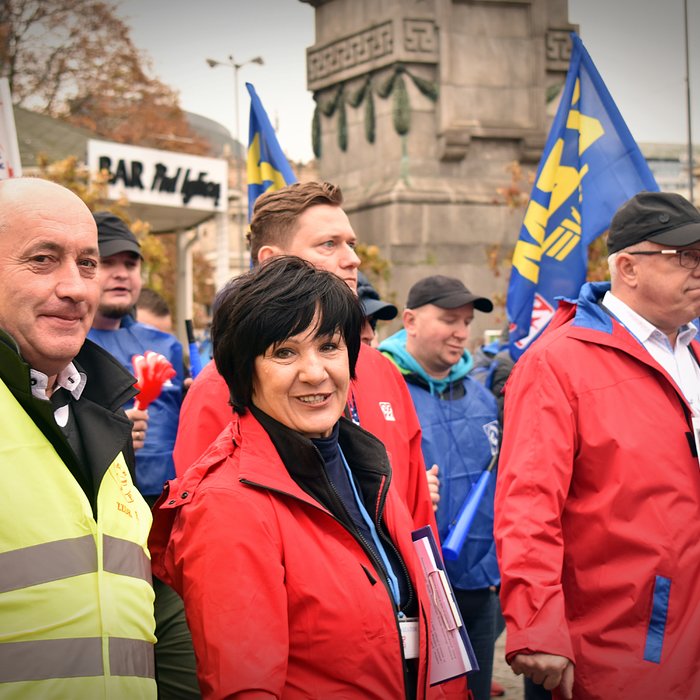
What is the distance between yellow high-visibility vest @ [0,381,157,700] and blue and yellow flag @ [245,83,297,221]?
367 centimetres

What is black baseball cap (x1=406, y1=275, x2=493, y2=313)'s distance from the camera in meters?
5.07

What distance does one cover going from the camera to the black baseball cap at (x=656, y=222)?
3615mm

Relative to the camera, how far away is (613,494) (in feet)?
10.8

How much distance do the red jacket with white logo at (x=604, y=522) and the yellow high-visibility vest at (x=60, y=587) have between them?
4.51 feet

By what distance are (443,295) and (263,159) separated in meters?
1.46

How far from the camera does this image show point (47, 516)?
2.13 metres

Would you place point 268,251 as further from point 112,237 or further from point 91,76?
point 91,76

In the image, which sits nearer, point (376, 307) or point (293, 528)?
point (293, 528)

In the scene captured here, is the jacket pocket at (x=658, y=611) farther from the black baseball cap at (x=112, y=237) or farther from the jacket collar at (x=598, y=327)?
the black baseball cap at (x=112, y=237)

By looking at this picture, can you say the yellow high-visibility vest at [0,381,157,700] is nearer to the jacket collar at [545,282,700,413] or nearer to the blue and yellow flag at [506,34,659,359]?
the jacket collar at [545,282,700,413]

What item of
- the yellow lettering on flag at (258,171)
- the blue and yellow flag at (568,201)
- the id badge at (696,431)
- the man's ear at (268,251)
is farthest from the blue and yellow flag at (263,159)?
the id badge at (696,431)

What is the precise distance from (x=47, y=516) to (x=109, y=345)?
274 centimetres

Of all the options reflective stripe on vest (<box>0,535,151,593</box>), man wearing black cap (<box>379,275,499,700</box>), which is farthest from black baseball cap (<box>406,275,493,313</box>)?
reflective stripe on vest (<box>0,535,151,593</box>)

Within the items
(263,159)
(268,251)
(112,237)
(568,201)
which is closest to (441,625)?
(268,251)
